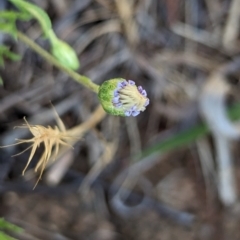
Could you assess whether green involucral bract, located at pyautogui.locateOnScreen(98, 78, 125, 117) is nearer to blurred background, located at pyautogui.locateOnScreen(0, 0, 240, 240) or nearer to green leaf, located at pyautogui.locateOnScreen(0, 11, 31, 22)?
green leaf, located at pyautogui.locateOnScreen(0, 11, 31, 22)

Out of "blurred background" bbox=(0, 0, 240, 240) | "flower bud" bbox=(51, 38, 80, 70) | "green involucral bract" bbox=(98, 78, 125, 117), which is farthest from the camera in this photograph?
"blurred background" bbox=(0, 0, 240, 240)

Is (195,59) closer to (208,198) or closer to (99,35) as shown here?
(99,35)

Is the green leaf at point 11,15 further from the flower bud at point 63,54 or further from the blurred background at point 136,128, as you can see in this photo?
the blurred background at point 136,128

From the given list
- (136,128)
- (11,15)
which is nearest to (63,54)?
Result: (11,15)

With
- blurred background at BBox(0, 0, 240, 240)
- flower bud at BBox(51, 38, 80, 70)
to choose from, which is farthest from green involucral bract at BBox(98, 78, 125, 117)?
blurred background at BBox(0, 0, 240, 240)

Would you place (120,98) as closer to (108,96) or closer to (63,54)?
(108,96)

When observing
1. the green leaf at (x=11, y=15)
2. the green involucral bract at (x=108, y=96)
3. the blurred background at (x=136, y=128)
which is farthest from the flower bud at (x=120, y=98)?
the blurred background at (x=136, y=128)

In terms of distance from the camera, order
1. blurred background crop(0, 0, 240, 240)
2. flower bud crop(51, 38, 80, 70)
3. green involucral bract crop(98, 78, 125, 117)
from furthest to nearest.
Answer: blurred background crop(0, 0, 240, 240), flower bud crop(51, 38, 80, 70), green involucral bract crop(98, 78, 125, 117)

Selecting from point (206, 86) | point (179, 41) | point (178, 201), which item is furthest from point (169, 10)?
point (178, 201)
